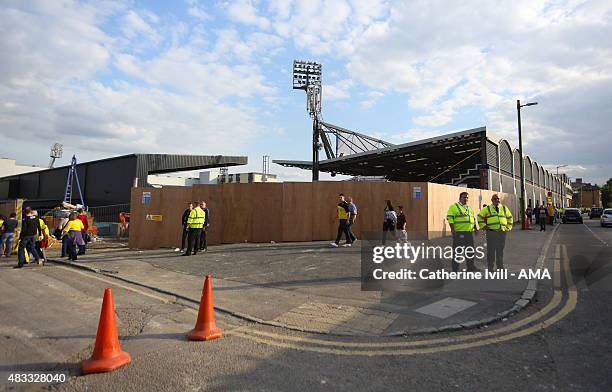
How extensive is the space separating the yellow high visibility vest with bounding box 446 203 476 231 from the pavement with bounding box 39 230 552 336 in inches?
52.0

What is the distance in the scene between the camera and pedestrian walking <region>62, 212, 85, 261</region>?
1195 centimetres

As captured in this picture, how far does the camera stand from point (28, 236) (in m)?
10.9

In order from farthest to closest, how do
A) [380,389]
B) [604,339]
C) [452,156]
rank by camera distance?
[452,156], [604,339], [380,389]

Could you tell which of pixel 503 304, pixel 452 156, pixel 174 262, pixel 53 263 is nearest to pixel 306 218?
Answer: pixel 174 262

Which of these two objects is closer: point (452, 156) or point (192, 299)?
point (192, 299)

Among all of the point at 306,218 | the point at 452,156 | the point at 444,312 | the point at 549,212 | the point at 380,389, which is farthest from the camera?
the point at 452,156

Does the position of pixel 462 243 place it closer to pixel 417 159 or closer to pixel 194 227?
pixel 194 227

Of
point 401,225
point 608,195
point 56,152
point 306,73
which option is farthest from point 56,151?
point 608,195

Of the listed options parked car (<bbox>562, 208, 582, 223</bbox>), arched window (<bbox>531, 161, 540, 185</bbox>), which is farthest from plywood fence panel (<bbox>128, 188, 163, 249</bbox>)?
arched window (<bbox>531, 161, 540, 185</bbox>)

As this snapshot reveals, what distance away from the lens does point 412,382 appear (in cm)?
350

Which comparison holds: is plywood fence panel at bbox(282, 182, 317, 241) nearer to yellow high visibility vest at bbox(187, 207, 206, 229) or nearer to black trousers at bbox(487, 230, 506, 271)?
yellow high visibility vest at bbox(187, 207, 206, 229)

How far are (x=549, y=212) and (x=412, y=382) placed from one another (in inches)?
1163

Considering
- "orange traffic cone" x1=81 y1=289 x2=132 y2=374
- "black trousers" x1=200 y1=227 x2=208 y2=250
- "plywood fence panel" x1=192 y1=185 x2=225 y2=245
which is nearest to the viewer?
"orange traffic cone" x1=81 y1=289 x2=132 y2=374

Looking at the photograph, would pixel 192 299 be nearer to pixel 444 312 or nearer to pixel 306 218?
pixel 444 312
